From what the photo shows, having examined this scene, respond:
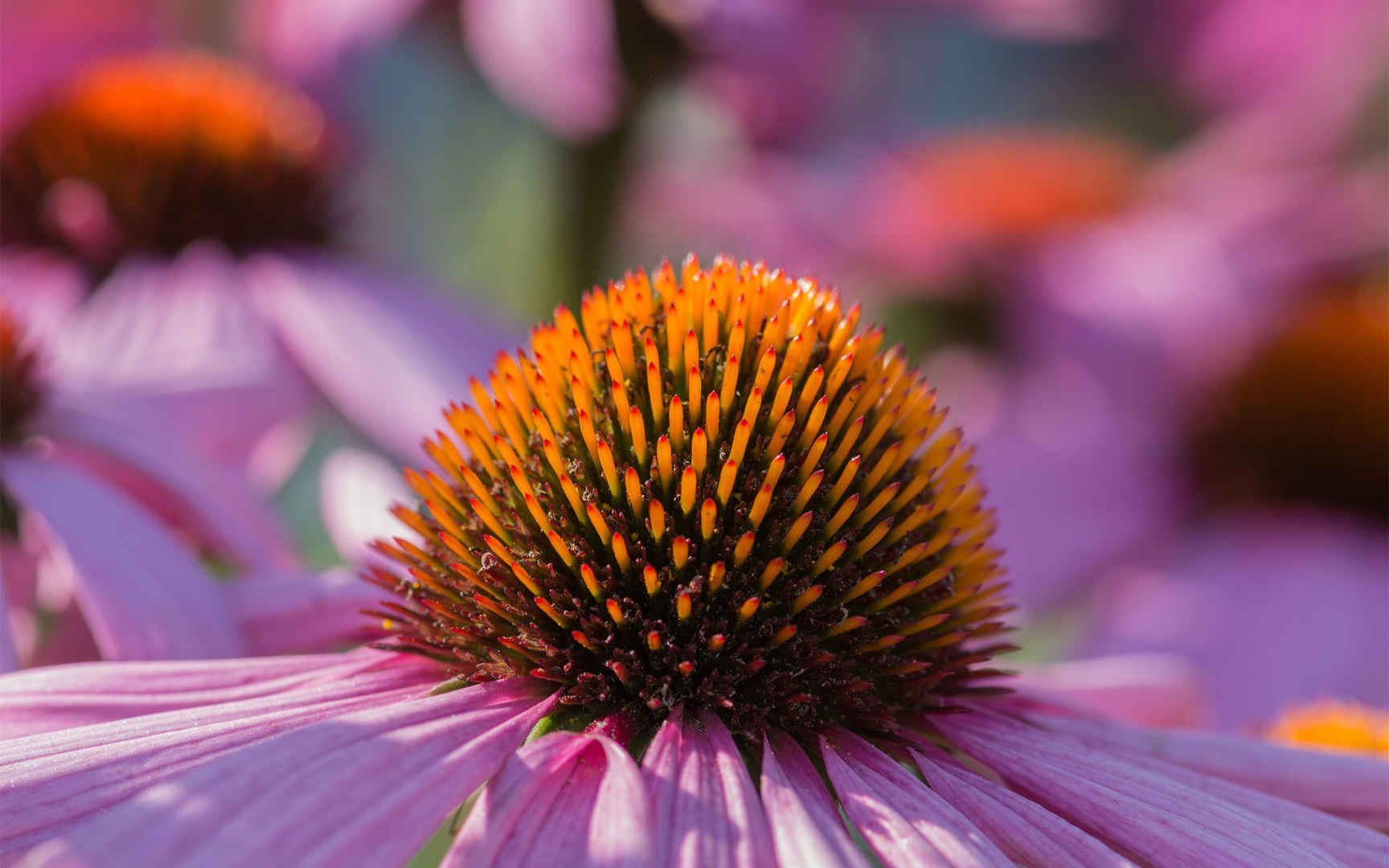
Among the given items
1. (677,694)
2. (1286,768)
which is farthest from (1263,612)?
(677,694)

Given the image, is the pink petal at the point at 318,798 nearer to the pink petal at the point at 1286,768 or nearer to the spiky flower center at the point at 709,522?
the spiky flower center at the point at 709,522

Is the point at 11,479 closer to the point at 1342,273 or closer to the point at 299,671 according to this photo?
the point at 299,671

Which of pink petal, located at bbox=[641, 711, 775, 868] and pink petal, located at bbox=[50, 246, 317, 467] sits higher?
pink petal, located at bbox=[50, 246, 317, 467]

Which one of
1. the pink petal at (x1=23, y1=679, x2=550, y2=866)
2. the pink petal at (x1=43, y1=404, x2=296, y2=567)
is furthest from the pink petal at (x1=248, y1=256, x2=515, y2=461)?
the pink petal at (x1=23, y1=679, x2=550, y2=866)

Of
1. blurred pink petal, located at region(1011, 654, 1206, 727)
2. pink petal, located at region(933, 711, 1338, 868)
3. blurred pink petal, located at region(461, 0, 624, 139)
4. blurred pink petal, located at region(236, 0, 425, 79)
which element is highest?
blurred pink petal, located at region(236, 0, 425, 79)

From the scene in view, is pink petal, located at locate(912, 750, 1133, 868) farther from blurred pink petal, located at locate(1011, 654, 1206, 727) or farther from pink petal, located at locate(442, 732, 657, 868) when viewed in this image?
blurred pink petal, located at locate(1011, 654, 1206, 727)

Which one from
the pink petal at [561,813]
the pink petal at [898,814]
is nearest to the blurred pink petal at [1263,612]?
the pink petal at [898,814]

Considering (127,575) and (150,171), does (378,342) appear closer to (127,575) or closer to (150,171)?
(150,171)
